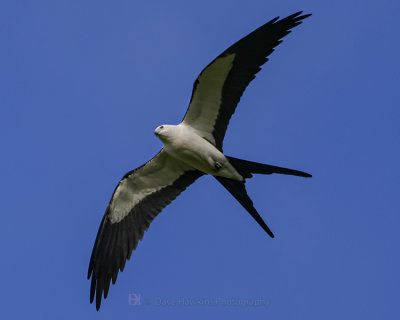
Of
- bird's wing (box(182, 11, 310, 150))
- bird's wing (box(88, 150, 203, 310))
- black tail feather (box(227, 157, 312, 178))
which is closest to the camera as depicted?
black tail feather (box(227, 157, 312, 178))

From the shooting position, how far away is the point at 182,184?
1132 cm

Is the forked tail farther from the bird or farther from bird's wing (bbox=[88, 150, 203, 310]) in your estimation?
bird's wing (bbox=[88, 150, 203, 310])

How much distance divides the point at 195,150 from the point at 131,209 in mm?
1781

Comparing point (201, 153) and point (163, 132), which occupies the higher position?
point (163, 132)

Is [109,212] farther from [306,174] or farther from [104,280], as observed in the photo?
[306,174]

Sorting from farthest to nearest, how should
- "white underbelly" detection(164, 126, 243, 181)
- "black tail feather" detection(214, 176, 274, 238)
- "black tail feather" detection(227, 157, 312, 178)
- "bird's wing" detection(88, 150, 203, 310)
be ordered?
"bird's wing" detection(88, 150, 203, 310) < "white underbelly" detection(164, 126, 243, 181) < "black tail feather" detection(214, 176, 274, 238) < "black tail feather" detection(227, 157, 312, 178)

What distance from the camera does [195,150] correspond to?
412 inches

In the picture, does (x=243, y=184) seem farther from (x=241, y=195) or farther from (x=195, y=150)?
(x=195, y=150)

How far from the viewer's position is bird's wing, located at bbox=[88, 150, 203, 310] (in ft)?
35.1

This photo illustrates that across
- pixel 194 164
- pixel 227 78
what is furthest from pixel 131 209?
pixel 227 78

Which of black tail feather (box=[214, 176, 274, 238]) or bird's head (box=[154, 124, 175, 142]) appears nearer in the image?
black tail feather (box=[214, 176, 274, 238])

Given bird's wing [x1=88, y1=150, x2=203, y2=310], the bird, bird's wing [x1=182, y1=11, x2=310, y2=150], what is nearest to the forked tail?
the bird

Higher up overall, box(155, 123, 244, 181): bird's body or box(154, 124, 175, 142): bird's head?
box(154, 124, 175, 142): bird's head

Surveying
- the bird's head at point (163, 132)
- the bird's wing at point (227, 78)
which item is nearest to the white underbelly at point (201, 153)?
the bird's head at point (163, 132)
